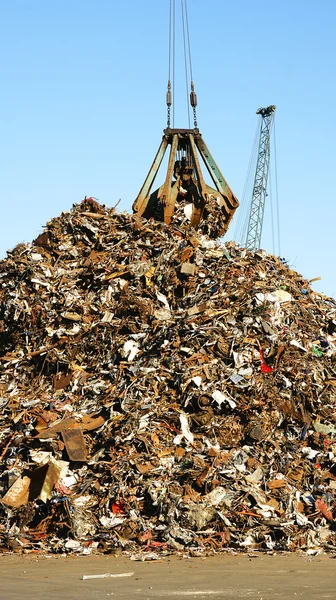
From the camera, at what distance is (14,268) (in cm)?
1407

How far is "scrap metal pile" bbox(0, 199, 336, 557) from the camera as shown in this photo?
1005 centimetres

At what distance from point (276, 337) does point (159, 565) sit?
14.9 feet

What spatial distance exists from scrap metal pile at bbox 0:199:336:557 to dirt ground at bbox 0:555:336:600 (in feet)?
Answer: 1.69

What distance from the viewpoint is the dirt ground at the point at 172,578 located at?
7.44m

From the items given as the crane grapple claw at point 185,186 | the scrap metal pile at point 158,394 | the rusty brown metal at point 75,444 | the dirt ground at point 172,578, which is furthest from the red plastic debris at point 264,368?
the crane grapple claw at point 185,186

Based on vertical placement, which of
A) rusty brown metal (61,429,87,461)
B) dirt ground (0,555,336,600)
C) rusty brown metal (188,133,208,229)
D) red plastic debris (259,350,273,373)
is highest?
rusty brown metal (188,133,208,229)

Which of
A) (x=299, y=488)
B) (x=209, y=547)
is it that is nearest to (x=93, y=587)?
(x=209, y=547)

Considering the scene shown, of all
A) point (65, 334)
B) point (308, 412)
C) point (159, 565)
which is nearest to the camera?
point (159, 565)

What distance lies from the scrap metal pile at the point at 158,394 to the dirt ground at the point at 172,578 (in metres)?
0.51

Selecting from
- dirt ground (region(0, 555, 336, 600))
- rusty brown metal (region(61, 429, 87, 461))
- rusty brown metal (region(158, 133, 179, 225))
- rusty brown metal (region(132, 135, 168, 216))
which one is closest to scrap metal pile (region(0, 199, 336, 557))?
rusty brown metal (region(61, 429, 87, 461))

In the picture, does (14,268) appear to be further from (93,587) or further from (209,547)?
(93,587)

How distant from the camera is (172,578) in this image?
8.20 m

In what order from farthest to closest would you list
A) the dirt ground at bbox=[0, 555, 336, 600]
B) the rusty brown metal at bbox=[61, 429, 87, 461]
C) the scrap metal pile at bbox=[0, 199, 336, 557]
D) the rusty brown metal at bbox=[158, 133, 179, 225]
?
the rusty brown metal at bbox=[158, 133, 179, 225] < the rusty brown metal at bbox=[61, 429, 87, 461] < the scrap metal pile at bbox=[0, 199, 336, 557] < the dirt ground at bbox=[0, 555, 336, 600]

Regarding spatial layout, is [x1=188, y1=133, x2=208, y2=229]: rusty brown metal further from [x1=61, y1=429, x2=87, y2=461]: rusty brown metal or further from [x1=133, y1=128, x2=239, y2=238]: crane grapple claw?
[x1=61, y1=429, x2=87, y2=461]: rusty brown metal
